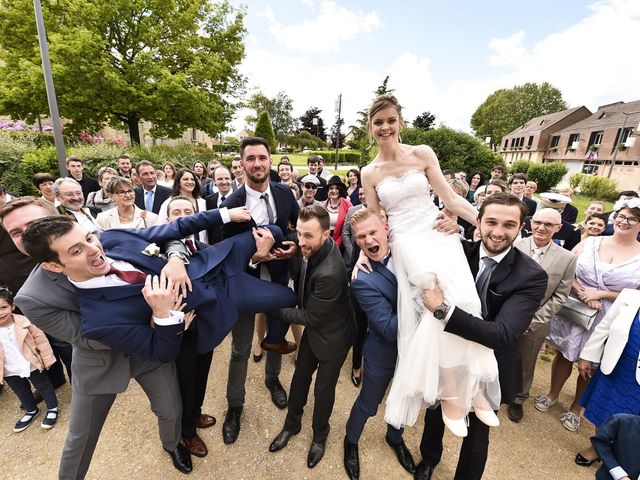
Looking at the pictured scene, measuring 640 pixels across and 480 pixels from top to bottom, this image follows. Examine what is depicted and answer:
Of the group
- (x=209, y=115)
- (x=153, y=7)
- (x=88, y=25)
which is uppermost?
(x=153, y=7)

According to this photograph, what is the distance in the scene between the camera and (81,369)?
7.15ft

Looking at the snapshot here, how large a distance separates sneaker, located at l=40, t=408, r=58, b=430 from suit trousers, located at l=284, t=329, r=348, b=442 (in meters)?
2.71

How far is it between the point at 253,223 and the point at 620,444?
11.3 ft

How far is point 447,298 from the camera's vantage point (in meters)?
2.16

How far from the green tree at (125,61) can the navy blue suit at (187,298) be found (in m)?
15.1

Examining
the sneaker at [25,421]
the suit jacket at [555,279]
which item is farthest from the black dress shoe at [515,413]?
the sneaker at [25,421]

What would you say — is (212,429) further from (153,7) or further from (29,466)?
(153,7)

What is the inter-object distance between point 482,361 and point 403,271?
33.8 inches

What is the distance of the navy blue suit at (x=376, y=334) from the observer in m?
2.49

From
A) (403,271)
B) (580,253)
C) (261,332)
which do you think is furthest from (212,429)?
(580,253)

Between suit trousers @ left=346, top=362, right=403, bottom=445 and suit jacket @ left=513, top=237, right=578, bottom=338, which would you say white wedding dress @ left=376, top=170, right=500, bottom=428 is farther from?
suit jacket @ left=513, top=237, right=578, bottom=338

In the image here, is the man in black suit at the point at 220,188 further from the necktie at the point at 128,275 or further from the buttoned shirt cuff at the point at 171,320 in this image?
the buttoned shirt cuff at the point at 171,320

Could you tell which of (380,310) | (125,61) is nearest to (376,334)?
(380,310)

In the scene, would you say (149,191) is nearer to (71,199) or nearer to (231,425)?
(71,199)
